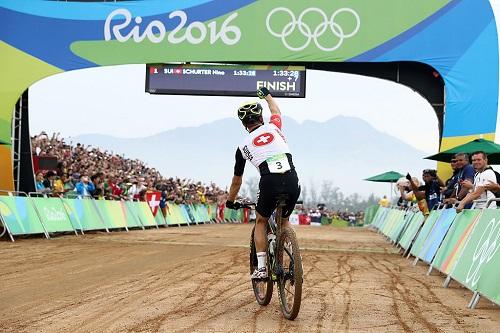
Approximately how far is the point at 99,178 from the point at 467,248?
52.0ft

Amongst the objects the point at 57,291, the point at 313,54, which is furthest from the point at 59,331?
the point at 313,54

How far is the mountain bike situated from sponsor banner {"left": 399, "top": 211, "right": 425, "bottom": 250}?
821cm

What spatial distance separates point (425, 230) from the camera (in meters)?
13.9

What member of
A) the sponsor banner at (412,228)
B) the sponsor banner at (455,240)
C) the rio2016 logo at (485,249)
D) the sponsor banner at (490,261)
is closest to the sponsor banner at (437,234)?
the sponsor banner at (455,240)

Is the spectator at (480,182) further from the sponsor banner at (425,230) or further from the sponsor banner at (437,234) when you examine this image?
the sponsor banner at (425,230)

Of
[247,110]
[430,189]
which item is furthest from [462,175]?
[247,110]

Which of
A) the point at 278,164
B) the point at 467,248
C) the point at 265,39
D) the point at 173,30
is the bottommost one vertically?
the point at 467,248

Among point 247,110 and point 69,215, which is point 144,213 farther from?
point 247,110

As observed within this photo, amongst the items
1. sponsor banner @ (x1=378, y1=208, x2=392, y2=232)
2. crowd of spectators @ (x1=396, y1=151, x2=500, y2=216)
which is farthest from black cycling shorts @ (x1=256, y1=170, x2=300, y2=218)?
sponsor banner @ (x1=378, y1=208, x2=392, y2=232)

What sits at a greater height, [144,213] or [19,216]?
[19,216]

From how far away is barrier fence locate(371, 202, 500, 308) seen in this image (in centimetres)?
779

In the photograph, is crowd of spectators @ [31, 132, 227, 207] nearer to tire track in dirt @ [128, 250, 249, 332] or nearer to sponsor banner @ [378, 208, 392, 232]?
sponsor banner @ [378, 208, 392, 232]

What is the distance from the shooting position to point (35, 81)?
23.2 m

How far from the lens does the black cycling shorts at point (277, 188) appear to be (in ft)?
23.1
